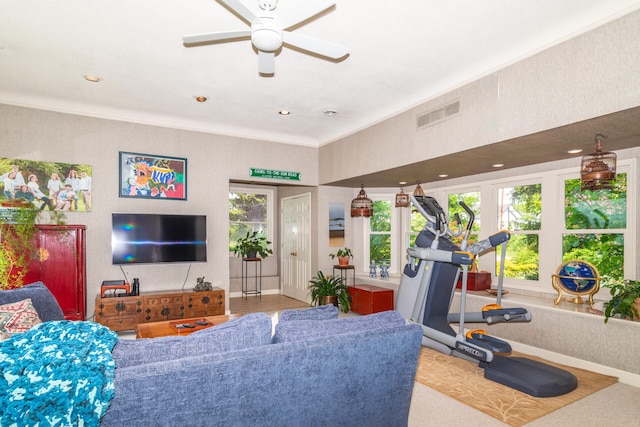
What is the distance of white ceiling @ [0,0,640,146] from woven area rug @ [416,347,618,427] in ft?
9.60

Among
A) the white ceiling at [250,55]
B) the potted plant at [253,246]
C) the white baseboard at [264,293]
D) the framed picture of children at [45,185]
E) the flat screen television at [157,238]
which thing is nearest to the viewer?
the white ceiling at [250,55]

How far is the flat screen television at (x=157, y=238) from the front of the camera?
4.95 metres

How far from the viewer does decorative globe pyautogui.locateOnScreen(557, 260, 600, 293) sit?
3.95 metres

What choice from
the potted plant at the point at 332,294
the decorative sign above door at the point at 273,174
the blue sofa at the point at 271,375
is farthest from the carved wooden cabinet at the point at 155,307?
the blue sofa at the point at 271,375

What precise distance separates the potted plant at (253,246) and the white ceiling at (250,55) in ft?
9.86

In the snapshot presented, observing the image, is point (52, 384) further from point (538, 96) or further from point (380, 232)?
point (380, 232)

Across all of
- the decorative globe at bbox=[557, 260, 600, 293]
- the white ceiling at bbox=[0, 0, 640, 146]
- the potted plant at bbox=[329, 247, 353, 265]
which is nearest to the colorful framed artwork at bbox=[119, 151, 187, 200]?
the white ceiling at bbox=[0, 0, 640, 146]

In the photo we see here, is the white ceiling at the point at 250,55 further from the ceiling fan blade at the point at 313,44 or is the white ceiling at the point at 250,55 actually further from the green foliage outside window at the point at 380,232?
the green foliage outside window at the point at 380,232

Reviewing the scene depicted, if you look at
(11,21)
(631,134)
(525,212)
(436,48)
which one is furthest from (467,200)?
(11,21)

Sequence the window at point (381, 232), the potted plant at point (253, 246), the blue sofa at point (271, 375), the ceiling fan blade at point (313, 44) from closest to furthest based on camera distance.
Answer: the blue sofa at point (271, 375) < the ceiling fan blade at point (313, 44) < the window at point (381, 232) < the potted plant at point (253, 246)

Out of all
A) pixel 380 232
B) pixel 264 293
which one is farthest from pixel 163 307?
pixel 380 232

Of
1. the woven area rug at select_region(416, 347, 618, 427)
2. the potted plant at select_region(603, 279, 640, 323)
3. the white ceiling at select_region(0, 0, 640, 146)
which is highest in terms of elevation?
the white ceiling at select_region(0, 0, 640, 146)

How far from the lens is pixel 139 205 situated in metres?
5.26

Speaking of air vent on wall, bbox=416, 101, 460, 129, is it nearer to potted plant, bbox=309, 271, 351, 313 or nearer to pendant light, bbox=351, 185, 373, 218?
pendant light, bbox=351, 185, 373, 218
